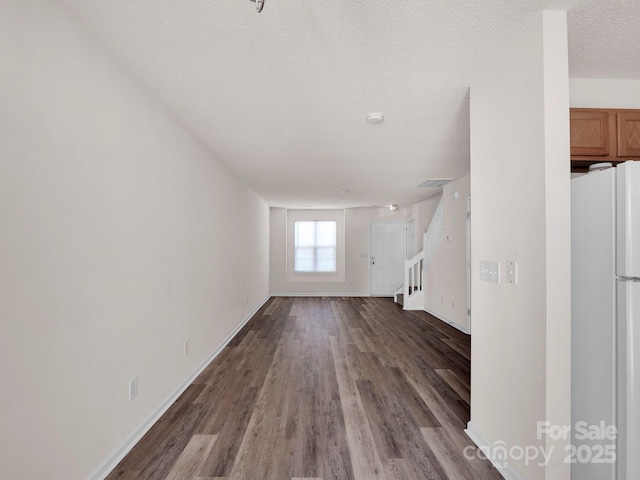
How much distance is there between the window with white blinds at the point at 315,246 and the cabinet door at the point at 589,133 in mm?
6686

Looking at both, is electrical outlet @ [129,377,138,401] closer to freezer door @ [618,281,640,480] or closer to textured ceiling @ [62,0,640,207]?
textured ceiling @ [62,0,640,207]

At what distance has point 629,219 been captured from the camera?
53.4 inches

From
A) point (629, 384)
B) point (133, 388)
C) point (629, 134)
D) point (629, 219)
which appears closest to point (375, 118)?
point (629, 134)

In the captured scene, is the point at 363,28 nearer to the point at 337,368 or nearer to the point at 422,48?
the point at 422,48

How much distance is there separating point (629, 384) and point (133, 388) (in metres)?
2.73

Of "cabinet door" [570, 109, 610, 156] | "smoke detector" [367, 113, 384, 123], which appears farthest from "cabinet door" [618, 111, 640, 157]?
"smoke detector" [367, 113, 384, 123]

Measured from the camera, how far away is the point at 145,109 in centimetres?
221

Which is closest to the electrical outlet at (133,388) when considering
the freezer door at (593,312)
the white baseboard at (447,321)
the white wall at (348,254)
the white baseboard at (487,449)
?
the white baseboard at (487,449)

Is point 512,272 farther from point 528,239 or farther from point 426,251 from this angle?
point 426,251

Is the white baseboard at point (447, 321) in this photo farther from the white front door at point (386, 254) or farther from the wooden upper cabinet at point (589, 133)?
the wooden upper cabinet at point (589, 133)

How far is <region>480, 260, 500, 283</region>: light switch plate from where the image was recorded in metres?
1.84

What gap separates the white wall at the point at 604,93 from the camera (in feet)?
7.04

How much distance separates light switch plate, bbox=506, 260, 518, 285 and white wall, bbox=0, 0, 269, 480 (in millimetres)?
2323

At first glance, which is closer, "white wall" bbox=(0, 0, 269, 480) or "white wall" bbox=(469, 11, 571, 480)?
"white wall" bbox=(0, 0, 269, 480)
